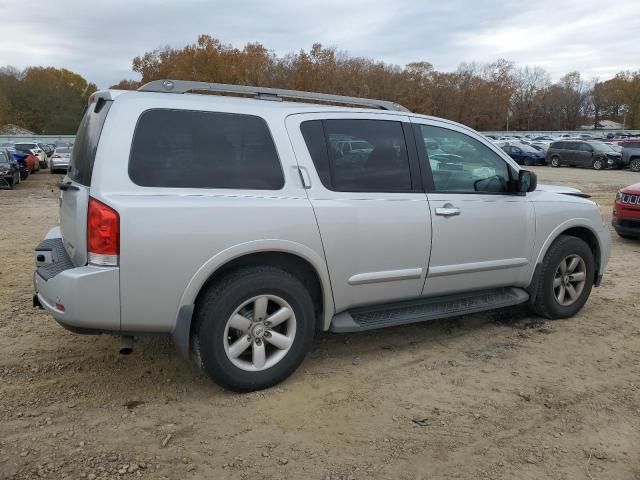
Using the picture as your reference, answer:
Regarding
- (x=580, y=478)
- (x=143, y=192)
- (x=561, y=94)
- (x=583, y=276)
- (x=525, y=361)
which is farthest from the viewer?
(x=561, y=94)

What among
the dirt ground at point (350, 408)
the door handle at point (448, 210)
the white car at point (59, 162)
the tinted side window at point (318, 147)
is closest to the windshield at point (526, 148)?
the white car at point (59, 162)

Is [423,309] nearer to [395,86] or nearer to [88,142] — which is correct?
[88,142]

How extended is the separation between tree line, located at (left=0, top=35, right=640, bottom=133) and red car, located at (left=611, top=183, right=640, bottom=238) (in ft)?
213

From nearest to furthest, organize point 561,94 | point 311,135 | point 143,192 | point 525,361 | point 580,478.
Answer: point 580,478
point 143,192
point 311,135
point 525,361
point 561,94

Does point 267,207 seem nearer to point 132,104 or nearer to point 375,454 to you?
point 132,104

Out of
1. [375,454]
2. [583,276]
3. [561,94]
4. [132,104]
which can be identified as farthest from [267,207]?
[561,94]

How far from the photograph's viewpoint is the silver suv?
10.4 feet

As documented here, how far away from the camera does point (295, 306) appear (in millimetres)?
3635

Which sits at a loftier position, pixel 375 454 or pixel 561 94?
pixel 561 94

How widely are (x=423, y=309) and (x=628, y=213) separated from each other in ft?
21.1

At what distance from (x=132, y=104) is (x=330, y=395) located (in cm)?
219

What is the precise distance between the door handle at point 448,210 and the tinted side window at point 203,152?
128cm

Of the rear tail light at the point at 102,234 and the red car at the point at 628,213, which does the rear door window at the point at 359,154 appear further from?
the red car at the point at 628,213

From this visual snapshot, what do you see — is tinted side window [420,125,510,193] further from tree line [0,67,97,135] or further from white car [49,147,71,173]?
tree line [0,67,97,135]
